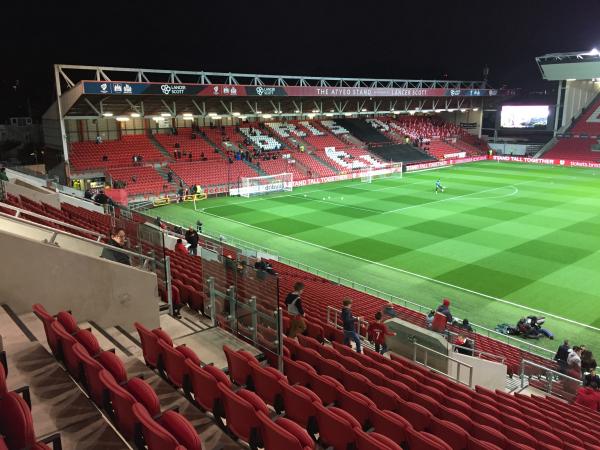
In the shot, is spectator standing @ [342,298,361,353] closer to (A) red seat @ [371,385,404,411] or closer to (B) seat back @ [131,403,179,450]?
(A) red seat @ [371,385,404,411]

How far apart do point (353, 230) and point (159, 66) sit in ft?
135

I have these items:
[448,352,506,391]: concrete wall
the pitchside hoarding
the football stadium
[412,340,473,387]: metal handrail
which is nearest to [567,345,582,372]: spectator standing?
the football stadium

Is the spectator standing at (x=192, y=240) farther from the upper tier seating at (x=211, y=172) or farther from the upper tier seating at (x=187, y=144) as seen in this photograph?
the upper tier seating at (x=187, y=144)

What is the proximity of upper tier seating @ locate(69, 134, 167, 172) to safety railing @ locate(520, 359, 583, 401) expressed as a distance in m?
35.1

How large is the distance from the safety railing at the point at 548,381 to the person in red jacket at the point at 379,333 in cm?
319

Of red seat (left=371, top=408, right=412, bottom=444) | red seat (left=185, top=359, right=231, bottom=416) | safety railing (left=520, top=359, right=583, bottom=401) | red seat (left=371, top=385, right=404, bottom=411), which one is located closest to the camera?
red seat (left=185, top=359, right=231, bottom=416)

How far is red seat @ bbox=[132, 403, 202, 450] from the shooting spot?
4172 millimetres

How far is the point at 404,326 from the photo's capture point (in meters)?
11.2

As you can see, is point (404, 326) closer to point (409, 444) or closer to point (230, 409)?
point (409, 444)

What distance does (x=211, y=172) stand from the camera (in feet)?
144

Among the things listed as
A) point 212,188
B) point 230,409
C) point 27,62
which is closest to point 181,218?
point 212,188

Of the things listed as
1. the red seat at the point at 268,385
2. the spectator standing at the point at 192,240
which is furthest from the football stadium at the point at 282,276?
the spectator standing at the point at 192,240

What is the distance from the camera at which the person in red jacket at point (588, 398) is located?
9914 mm

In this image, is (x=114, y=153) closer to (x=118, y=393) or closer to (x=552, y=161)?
(x=118, y=393)
